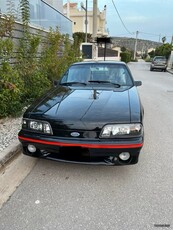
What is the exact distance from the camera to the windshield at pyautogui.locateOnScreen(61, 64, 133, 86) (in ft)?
14.0

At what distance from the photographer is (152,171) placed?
10.5ft

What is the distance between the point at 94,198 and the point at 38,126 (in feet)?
3.71

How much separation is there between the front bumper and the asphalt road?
0.33 metres

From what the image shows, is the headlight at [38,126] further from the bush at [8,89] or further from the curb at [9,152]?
the bush at [8,89]

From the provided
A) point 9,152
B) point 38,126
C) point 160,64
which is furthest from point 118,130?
point 160,64

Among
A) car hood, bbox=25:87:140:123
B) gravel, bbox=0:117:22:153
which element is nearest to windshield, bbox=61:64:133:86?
car hood, bbox=25:87:140:123

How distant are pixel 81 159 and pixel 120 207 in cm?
72

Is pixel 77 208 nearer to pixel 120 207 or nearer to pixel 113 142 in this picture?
pixel 120 207

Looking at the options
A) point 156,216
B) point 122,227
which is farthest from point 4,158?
point 156,216

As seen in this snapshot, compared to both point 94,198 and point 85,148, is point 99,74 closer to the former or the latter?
point 85,148

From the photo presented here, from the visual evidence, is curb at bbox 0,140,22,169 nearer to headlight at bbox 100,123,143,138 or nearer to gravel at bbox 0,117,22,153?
gravel at bbox 0,117,22,153

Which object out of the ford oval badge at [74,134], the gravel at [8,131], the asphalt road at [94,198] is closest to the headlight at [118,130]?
the ford oval badge at [74,134]

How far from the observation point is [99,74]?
14.3 feet

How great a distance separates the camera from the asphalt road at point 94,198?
224 cm
